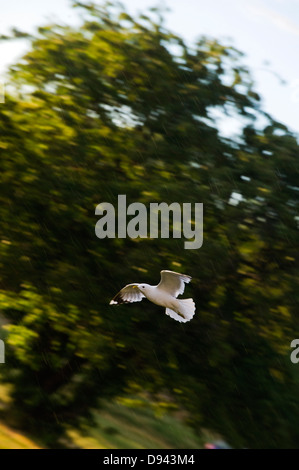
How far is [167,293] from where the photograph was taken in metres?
10.9

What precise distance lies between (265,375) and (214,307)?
1716 mm

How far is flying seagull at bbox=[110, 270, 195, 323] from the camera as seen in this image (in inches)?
407

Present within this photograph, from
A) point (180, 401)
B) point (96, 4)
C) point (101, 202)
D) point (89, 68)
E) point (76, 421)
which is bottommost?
point (76, 421)

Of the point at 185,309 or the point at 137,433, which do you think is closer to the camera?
the point at 185,309

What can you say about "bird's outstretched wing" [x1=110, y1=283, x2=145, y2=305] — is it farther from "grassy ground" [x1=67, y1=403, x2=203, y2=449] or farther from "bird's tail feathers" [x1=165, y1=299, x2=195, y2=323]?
"grassy ground" [x1=67, y1=403, x2=203, y2=449]

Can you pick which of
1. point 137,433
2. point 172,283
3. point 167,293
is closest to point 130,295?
point 167,293

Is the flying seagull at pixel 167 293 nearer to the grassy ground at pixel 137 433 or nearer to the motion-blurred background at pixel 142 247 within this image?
the motion-blurred background at pixel 142 247

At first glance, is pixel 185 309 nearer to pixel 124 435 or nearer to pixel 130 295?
pixel 130 295

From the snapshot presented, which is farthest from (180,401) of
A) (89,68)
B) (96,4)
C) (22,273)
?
(96,4)

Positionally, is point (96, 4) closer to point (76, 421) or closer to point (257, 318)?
point (257, 318)

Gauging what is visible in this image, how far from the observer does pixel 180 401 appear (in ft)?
45.3

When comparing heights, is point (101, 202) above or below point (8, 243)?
above

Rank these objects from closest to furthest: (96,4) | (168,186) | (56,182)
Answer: (168,186) < (56,182) < (96,4)

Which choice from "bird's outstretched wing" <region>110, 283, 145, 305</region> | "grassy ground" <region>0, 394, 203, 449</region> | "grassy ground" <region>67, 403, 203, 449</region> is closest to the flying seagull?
"bird's outstretched wing" <region>110, 283, 145, 305</region>
